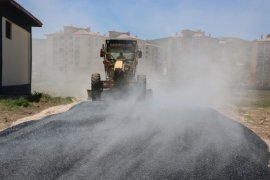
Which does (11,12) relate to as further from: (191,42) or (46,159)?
(191,42)

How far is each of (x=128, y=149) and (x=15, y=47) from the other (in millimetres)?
13808

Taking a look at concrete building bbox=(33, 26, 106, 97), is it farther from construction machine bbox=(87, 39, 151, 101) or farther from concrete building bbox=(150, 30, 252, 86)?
construction machine bbox=(87, 39, 151, 101)

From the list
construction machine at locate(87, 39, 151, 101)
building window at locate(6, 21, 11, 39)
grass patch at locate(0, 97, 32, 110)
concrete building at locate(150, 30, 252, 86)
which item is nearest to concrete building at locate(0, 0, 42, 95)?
building window at locate(6, 21, 11, 39)

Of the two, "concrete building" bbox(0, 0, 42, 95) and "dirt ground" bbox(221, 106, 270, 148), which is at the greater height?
"concrete building" bbox(0, 0, 42, 95)

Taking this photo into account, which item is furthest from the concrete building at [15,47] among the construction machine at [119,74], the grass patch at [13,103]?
the construction machine at [119,74]

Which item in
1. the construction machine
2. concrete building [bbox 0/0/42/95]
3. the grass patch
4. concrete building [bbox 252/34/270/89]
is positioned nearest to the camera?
the grass patch

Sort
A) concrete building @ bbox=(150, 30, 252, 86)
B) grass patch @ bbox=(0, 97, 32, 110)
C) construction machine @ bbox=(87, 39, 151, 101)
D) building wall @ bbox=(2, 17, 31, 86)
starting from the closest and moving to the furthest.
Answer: grass patch @ bbox=(0, 97, 32, 110) < building wall @ bbox=(2, 17, 31, 86) < construction machine @ bbox=(87, 39, 151, 101) < concrete building @ bbox=(150, 30, 252, 86)

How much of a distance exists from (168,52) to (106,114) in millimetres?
83648

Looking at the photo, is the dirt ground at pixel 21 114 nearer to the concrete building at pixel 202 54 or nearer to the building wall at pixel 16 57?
the building wall at pixel 16 57

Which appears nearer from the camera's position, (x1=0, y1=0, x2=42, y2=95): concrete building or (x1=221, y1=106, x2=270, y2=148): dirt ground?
(x1=221, y1=106, x2=270, y2=148): dirt ground

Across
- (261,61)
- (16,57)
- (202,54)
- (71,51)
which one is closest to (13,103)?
(16,57)

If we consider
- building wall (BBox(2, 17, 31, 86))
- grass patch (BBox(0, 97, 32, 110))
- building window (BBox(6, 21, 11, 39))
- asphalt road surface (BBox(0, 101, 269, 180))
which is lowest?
asphalt road surface (BBox(0, 101, 269, 180))

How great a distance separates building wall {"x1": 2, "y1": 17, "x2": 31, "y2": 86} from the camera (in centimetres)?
1877

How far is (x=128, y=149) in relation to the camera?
29.3ft
